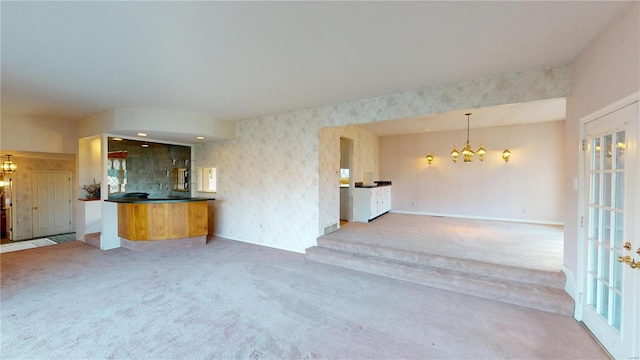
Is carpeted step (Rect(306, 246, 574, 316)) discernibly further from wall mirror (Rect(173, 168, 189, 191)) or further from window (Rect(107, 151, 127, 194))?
window (Rect(107, 151, 127, 194))

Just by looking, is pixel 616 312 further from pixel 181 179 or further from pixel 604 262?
pixel 181 179

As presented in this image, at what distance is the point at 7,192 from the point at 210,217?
5957 millimetres

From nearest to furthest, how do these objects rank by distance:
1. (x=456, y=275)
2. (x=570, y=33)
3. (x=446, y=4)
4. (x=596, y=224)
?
(x=446, y=4) < (x=570, y=33) < (x=596, y=224) < (x=456, y=275)

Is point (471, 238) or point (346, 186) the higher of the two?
point (346, 186)

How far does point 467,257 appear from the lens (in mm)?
3719

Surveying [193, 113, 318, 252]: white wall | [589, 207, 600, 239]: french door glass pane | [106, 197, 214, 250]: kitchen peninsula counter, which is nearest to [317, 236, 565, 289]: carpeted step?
[193, 113, 318, 252]: white wall

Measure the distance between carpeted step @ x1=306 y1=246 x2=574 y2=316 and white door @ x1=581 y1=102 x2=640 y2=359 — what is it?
12.3 inches

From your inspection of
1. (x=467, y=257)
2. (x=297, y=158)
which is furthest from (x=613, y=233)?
(x=297, y=158)

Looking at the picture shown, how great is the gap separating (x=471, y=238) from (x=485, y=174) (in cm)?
317

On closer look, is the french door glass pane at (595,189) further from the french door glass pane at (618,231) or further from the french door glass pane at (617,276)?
the french door glass pane at (617,276)

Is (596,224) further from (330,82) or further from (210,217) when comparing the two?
(210,217)

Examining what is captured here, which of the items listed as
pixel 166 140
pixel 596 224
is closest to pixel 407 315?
pixel 596 224

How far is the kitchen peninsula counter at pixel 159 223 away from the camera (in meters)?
5.00

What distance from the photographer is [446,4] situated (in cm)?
185
